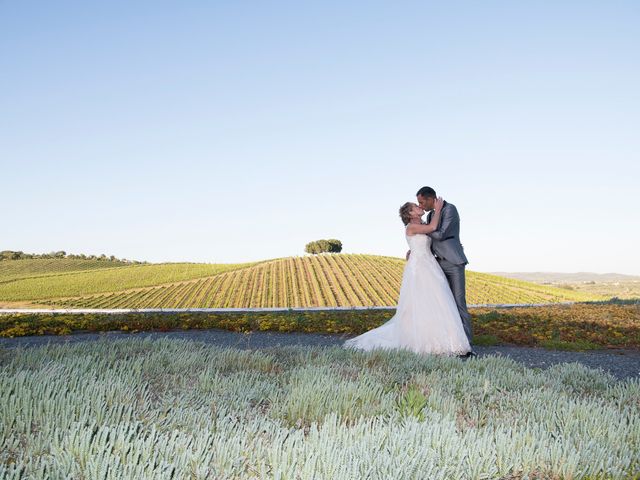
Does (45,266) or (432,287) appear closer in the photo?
(432,287)

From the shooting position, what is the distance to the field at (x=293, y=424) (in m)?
2.50

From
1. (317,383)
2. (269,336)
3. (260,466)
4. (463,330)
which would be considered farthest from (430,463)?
(269,336)

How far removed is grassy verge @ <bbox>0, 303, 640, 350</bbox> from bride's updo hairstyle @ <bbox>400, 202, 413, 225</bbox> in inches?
151

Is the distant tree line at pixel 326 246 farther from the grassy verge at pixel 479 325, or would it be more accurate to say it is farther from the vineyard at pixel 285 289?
the grassy verge at pixel 479 325

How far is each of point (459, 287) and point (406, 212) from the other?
5.50ft

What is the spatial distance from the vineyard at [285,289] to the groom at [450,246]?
33097 millimetres

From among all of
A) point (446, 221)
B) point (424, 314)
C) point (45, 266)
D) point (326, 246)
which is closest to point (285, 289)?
point (424, 314)

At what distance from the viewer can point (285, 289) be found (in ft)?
159

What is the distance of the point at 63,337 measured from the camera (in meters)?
12.2

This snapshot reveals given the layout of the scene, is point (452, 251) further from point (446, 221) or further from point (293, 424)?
point (293, 424)

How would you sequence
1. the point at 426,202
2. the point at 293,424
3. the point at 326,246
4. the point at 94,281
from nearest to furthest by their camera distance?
the point at 293,424
the point at 426,202
the point at 94,281
the point at 326,246

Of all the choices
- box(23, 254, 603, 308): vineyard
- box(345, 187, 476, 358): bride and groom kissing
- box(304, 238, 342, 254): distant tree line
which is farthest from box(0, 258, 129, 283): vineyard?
box(345, 187, 476, 358): bride and groom kissing

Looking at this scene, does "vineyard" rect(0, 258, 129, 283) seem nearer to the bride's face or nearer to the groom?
the bride's face

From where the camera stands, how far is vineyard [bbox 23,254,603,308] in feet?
144
